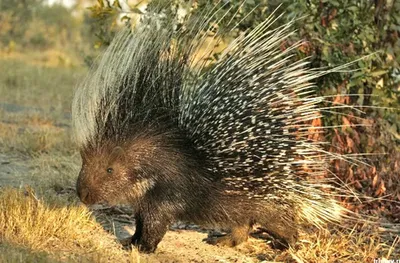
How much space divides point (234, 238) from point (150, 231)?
0.63m

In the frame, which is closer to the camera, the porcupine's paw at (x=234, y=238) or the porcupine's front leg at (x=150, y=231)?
the porcupine's front leg at (x=150, y=231)

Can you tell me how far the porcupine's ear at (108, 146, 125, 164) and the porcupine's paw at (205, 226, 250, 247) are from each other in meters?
0.82

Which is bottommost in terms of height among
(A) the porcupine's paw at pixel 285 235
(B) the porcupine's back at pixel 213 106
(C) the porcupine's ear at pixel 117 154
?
(A) the porcupine's paw at pixel 285 235

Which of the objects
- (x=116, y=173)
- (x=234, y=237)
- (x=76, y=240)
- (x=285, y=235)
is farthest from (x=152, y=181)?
(x=285, y=235)

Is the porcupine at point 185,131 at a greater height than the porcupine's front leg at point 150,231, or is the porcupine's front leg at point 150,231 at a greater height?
the porcupine at point 185,131

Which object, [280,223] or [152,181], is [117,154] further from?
[280,223]

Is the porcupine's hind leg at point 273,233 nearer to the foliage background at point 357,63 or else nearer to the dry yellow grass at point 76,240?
the dry yellow grass at point 76,240

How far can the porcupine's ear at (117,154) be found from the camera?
3.56 metres

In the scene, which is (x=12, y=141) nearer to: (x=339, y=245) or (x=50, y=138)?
(x=50, y=138)

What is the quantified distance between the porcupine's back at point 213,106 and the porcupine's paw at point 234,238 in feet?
1.21

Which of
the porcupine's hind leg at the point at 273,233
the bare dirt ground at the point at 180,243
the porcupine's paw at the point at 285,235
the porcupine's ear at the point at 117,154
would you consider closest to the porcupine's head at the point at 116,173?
the porcupine's ear at the point at 117,154

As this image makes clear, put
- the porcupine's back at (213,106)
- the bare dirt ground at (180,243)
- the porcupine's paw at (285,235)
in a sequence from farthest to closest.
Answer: the porcupine's paw at (285,235) < the bare dirt ground at (180,243) < the porcupine's back at (213,106)

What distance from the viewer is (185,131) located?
3.58 metres

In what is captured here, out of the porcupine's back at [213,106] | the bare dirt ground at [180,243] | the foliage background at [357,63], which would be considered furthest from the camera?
the foliage background at [357,63]
